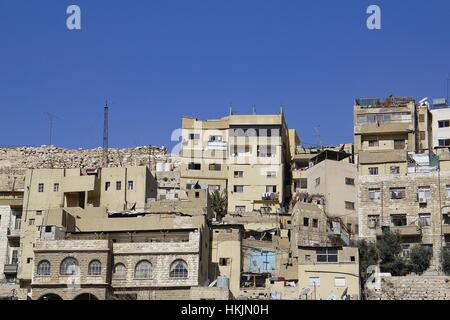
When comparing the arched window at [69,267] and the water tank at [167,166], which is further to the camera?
the water tank at [167,166]

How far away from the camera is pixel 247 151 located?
6228 centimetres

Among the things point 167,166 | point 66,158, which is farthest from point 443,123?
point 66,158

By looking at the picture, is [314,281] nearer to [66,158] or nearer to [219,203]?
→ [219,203]

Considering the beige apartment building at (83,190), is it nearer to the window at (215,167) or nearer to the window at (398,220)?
the window at (215,167)

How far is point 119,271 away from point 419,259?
15073mm

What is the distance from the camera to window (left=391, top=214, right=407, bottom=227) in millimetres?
49875

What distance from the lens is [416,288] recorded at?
42.0 m

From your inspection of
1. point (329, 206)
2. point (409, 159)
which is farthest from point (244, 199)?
point (409, 159)

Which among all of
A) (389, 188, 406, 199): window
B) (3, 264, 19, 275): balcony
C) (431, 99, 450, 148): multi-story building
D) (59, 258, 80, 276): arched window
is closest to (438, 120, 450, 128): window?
(431, 99, 450, 148): multi-story building

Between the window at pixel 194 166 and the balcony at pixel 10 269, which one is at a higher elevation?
the window at pixel 194 166

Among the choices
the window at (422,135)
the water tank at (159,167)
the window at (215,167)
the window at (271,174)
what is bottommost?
the window at (271,174)

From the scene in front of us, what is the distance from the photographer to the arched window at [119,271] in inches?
1679

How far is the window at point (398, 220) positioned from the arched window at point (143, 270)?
1448cm

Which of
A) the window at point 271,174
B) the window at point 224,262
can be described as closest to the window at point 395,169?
the window at point 271,174
